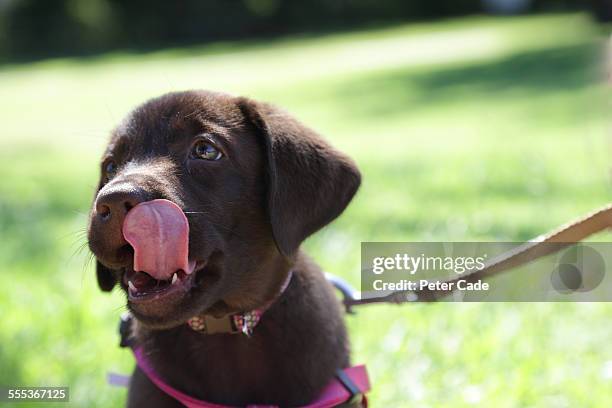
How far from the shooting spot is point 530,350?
15.0ft

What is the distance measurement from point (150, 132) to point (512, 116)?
1049 centimetres

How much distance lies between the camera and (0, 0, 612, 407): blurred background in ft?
14.4

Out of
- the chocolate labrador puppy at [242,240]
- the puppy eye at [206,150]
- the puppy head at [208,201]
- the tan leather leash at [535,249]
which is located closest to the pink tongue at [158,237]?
the puppy head at [208,201]

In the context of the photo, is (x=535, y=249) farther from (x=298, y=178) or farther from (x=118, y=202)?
(x=118, y=202)

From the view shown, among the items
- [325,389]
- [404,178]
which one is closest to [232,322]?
[325,389]

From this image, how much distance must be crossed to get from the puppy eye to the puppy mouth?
15.5 inches

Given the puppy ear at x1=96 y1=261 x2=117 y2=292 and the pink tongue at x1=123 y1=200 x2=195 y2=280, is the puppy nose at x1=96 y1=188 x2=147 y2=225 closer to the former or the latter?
the pink tongue at x1=123 y1=200 x2=195 y2=280

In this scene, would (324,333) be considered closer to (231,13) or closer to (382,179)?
(382,179)

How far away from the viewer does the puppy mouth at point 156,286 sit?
269 cm

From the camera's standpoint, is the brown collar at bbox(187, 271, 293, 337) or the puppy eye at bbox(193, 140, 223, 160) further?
the brown collar at bbox(187, 271, 293, 337)

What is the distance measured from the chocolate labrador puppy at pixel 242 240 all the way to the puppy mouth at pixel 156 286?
36 mm

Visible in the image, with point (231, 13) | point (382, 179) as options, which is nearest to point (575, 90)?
point (382, 179)

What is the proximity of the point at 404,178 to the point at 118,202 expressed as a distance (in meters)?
6.18

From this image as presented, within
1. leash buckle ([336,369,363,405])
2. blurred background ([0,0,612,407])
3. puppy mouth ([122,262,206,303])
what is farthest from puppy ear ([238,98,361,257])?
blurred background ([0,0,612,407])
